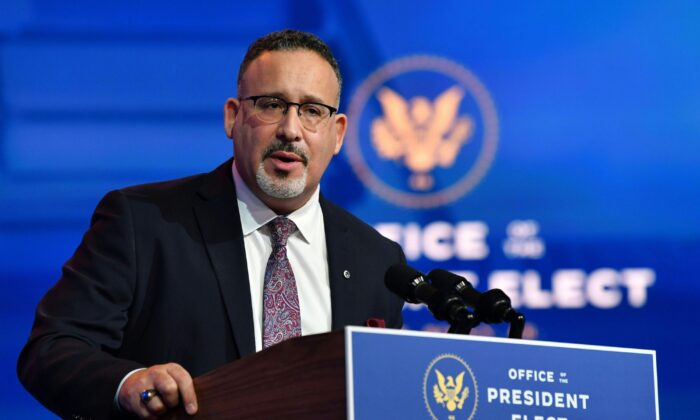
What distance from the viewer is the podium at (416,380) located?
1.33m

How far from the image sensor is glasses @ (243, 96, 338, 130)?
2.34 m

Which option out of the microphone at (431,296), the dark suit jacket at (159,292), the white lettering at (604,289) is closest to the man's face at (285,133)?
the dark suit jacket at (159,292)

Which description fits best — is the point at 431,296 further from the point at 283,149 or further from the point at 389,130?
the point at 389,130

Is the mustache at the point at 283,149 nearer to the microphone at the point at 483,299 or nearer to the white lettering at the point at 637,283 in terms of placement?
the microphone at the point at 483,299

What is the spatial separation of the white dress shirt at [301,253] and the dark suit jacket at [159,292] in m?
0.03

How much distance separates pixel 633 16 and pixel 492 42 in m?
0.57

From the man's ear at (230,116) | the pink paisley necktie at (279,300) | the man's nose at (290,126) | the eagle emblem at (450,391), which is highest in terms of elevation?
the man's ear at (230,116)

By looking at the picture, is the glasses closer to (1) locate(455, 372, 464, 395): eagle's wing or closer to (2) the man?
(2) the man

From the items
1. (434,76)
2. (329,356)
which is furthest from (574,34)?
(329,356)

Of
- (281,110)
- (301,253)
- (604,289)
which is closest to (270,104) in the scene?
(281,110)

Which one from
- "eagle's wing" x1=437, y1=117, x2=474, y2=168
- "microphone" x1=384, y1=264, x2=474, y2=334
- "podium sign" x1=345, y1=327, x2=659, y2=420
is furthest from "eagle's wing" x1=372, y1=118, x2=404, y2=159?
"podium sign" x1=345, y1=327, x2=659, y2=420

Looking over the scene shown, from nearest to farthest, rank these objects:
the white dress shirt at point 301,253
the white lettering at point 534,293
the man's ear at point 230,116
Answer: the white dress shirt at point 301,253, the man's ear at point 230,116, the white lettering at point 534,293

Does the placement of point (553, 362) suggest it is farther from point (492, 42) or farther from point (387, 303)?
point (492, 42)

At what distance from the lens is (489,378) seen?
4.82ft
